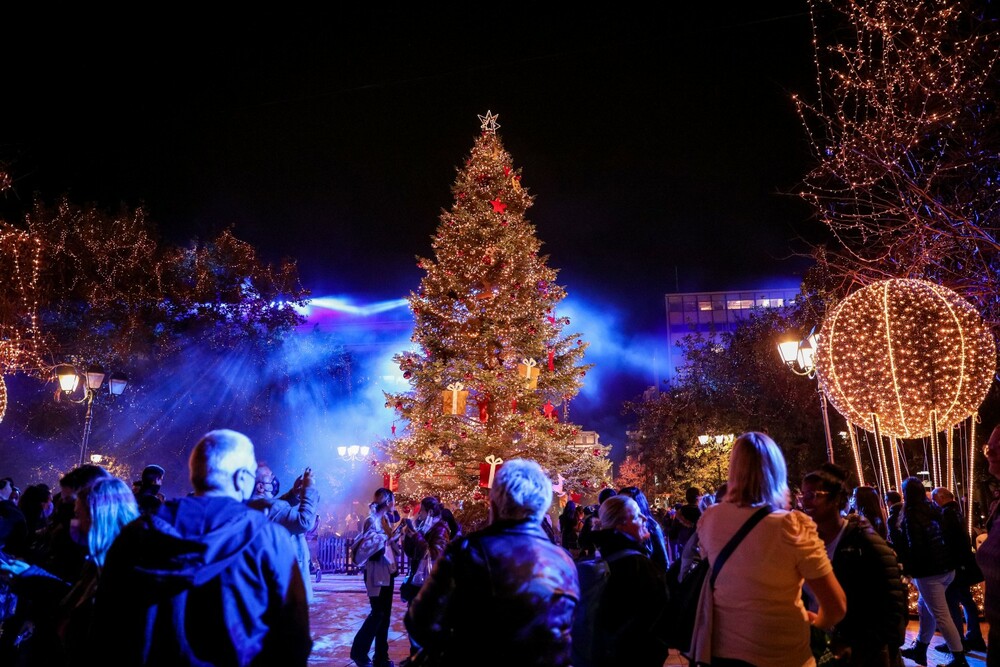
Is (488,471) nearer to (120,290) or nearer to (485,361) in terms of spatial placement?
(485,361)

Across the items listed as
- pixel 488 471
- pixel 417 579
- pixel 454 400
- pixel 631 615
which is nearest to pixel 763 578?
pixel 631 615

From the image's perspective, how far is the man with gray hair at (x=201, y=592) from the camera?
8.38 ft

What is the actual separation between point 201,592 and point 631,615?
7.71ft

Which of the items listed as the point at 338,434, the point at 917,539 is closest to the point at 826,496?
the point at 917,539

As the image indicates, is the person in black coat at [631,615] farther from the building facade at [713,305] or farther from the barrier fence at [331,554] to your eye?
the building facade at [713,305]

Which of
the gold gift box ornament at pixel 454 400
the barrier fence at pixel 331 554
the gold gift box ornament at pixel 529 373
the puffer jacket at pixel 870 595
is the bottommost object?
the barrier fence at pixel 331 554

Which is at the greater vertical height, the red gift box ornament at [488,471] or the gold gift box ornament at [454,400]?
the gold gift box ornament at [454,400]

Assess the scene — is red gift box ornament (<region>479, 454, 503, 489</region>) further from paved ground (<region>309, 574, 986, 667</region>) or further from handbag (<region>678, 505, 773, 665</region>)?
handbag (<region>678, 505, 773, 665</region>)

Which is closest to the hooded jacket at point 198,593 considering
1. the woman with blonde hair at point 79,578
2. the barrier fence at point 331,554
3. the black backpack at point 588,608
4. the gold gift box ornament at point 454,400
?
the woman with blonde hair at point 79,578

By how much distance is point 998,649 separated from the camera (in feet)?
11.2

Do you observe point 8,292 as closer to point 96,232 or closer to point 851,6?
point 96,232

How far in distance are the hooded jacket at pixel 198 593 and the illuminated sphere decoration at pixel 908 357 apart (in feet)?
27.9

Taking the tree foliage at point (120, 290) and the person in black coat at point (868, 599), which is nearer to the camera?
the person in black coat at point (868, 599)

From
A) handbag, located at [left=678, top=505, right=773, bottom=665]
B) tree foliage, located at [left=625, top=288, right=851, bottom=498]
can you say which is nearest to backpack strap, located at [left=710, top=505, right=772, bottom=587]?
handbag, located at [left=678, top=505, right=773, bottom=665]
